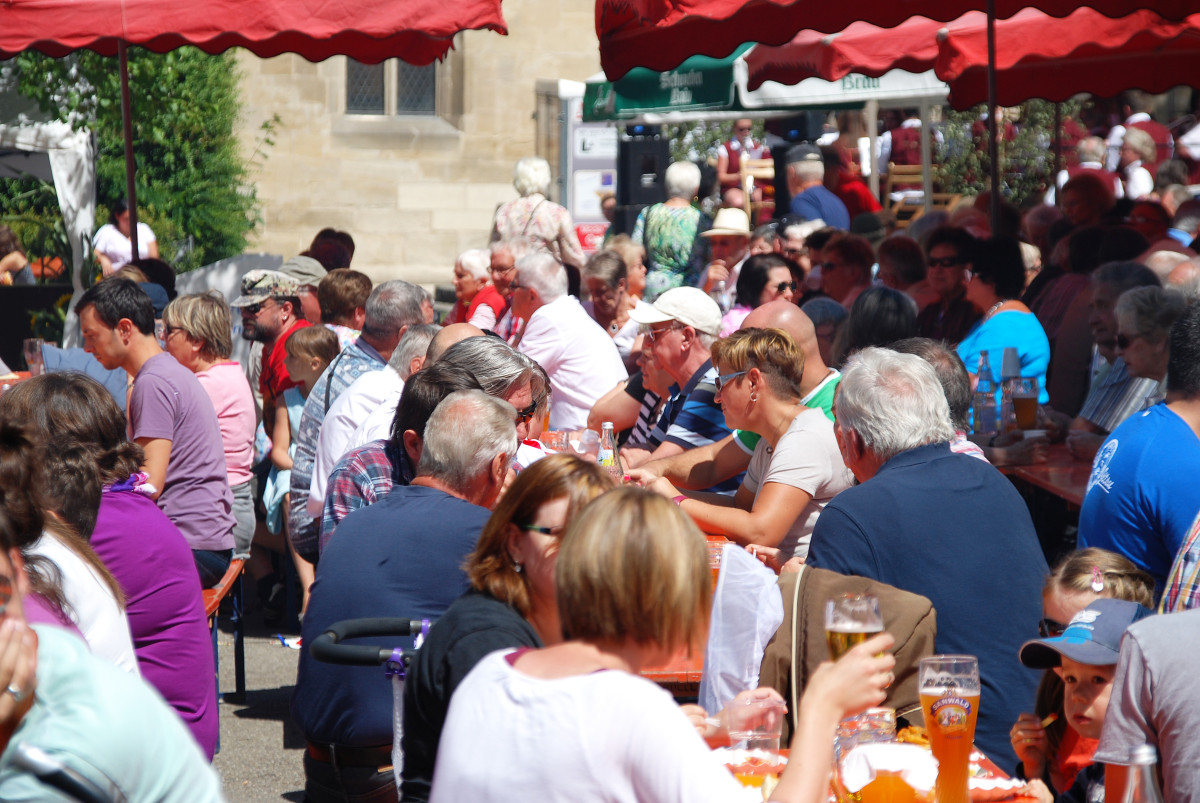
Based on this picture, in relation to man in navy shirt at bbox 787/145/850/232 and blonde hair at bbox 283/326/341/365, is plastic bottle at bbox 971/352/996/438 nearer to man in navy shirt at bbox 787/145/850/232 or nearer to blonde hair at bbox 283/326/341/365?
blonde hair at bbox 283/326/341/365

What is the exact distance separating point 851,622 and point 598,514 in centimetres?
68

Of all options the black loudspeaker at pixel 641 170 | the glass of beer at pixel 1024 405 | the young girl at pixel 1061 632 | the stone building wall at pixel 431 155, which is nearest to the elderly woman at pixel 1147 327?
the glass of beer at pixel 1024 405

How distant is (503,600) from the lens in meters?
2.62

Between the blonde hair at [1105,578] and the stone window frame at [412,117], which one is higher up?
the stone window frame at [412,117]

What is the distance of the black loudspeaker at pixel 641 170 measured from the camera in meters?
14.4

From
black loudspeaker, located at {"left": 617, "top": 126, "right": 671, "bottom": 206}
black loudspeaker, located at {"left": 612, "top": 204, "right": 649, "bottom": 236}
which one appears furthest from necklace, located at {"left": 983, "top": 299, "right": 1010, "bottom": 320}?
black loudspeaker, located at {"left": 617, "top": 126, "right": 671, "bottom": 206}

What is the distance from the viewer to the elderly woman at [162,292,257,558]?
6355 mm

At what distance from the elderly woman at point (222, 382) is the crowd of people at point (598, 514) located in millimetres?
16

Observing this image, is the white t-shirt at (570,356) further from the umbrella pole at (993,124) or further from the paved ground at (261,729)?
the umbrella pole at (993,124)

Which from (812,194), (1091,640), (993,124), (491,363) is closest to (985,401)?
(993,124)

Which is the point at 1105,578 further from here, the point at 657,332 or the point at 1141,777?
the point at 657,332

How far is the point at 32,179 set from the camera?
13.8 metres

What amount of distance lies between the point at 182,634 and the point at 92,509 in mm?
585

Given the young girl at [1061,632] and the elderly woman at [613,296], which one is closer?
the young girl at [1061,632]
